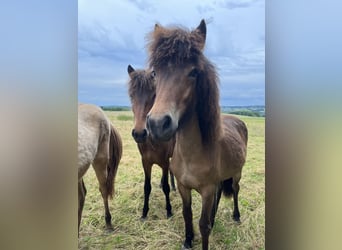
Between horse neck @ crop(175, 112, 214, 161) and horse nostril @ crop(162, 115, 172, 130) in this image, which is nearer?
horse nostril @ crop(162, 115, 172, 130)

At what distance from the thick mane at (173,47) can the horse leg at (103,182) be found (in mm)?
418

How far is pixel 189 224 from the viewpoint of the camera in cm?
118

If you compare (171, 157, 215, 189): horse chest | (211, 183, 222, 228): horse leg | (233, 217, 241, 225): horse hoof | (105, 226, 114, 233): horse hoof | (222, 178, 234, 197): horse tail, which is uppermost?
(171, 157, 215, 189): horse chest

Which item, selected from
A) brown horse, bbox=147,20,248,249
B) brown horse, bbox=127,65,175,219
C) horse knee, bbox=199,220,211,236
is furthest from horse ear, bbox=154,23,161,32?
horse knee, bbox=199,220,211,236

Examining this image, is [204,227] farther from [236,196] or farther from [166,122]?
[166,122]

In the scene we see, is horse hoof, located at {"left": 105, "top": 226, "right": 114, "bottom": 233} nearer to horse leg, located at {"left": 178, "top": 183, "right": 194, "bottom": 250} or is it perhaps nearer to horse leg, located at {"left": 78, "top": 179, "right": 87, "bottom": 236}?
horse leg, located at {"left": 78, "top": 179, "right": 87, "bottom": 236}

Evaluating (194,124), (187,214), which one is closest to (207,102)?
(194,124)

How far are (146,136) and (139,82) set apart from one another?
0.20 meters

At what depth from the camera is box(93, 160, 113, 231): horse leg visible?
1.19 meters

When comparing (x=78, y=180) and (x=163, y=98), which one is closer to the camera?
(x=163, y=98)

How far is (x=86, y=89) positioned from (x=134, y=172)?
0.35 m

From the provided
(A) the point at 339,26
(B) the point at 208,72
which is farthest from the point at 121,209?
(A) the point at 339,26

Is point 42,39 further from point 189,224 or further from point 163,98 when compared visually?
point 189,224

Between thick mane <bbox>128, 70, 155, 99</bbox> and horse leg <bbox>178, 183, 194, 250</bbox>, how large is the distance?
1.22 ft
